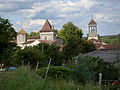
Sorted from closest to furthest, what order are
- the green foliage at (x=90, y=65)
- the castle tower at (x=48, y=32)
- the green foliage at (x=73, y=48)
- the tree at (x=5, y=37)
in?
the green foliage at (x=90, y=65) → the tree at (x=5, y=37) → the green foliage at (x=73, y=48) → the castle tower at (x=48, y=32)

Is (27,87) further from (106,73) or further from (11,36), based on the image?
(11,36)

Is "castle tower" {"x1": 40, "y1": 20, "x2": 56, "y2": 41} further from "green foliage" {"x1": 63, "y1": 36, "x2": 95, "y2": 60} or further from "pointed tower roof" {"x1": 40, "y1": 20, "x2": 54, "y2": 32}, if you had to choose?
"green foliage" {"x1": 63, "y1": 36, "x2": 95, "y2": 60}

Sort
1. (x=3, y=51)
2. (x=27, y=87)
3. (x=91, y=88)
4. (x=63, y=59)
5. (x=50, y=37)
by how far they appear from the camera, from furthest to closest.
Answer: (x=50, y=37)
(x=63, y=59)
(x=3, y=51)
(x=27, y=87)
(x=91, y=88)

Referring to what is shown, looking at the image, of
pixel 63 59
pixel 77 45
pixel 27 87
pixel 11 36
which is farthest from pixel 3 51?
pixel 77 45

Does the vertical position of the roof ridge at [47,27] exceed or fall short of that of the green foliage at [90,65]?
it exceeds it

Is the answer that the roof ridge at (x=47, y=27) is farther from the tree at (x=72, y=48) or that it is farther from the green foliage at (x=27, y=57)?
the green foliage at (x=27, y=57)

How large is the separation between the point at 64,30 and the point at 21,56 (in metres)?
73.4

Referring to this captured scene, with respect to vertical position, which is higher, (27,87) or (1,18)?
(1,18)

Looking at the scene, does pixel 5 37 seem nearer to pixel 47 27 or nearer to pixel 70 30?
pixel 70 30

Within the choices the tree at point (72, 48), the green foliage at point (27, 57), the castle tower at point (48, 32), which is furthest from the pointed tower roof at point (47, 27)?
the green foliage at point (27, 57)

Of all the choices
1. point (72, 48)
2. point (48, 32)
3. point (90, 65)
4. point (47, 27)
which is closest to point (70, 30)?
point (48, 32)

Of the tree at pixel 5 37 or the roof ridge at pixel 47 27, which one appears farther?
the roof ridge at pixel 47 27

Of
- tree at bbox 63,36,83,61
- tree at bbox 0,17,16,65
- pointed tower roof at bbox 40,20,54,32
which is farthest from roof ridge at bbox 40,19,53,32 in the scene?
tree at bbox 0,17,16,65

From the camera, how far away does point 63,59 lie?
70.8 metres
